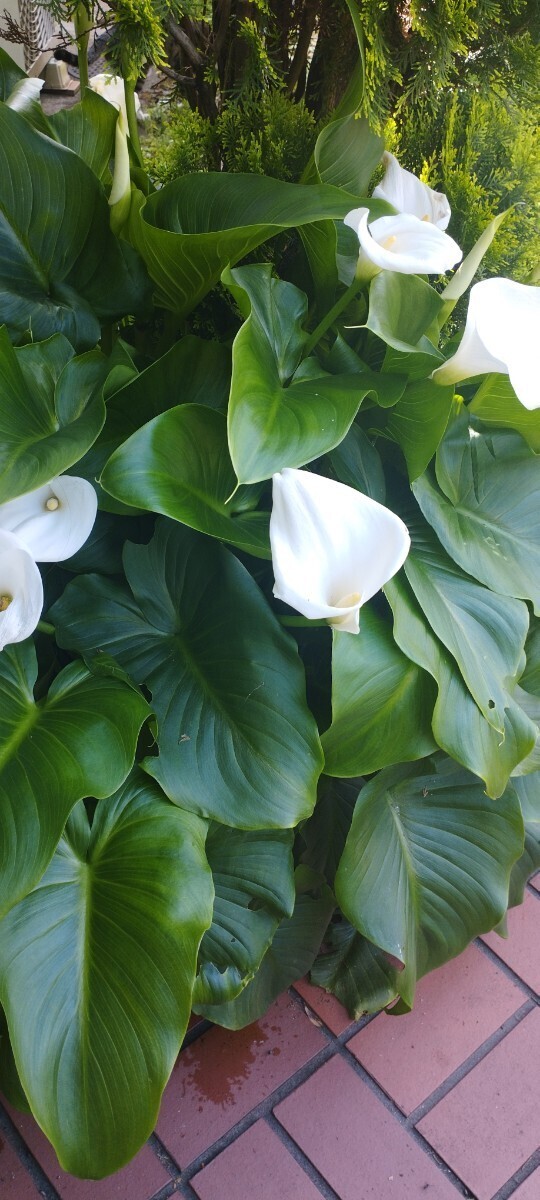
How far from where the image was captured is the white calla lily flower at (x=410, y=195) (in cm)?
108

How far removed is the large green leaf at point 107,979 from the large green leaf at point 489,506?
17.9 inches

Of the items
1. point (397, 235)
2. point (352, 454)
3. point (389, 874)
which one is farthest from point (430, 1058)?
point (397, 235)

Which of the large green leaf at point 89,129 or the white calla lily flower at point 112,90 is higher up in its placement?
the white calla lily flower at point 112,90

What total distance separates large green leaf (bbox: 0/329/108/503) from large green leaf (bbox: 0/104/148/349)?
0.36 ft

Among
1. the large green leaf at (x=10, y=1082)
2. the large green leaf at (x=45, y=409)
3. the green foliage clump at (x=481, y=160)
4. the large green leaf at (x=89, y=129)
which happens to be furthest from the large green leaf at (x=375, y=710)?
the large green leaf at (x=89, y=129)

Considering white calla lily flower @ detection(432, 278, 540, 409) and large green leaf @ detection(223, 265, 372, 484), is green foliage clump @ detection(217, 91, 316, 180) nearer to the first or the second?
large green leaf @ detection(223, 265, 372, 484)

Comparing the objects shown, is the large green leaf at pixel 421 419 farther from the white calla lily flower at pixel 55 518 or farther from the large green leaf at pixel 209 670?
the white calla lily flower at pixel 55 518

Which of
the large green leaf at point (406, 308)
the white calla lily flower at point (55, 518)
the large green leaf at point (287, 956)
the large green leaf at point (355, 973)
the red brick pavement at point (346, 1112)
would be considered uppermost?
the large green leaf at point (406, 308)

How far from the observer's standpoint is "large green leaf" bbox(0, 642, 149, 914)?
775 millimetres

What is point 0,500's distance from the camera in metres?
0.78

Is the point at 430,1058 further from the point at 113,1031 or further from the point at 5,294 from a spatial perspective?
the point at 5,294

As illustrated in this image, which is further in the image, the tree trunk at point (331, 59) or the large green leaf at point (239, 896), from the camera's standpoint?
the tree trunk at point (331, 59)

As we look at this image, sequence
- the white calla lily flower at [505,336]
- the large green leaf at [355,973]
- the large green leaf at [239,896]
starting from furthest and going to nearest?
the large green leaf at [355,973] < the large green leaf at [239,896] < the white calla lily flower at [505,336]

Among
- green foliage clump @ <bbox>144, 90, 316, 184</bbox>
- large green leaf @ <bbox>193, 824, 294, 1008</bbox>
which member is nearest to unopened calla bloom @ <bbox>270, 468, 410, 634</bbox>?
large green leaf @ <bbox>193, 824, 294, 1008</bbox>
